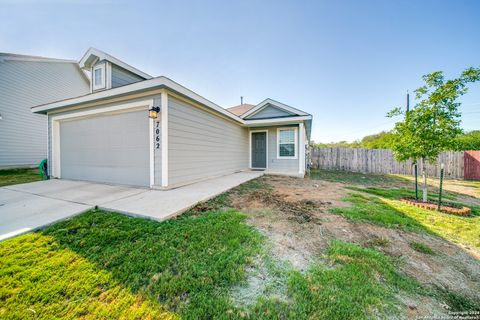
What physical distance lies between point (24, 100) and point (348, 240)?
617 inches

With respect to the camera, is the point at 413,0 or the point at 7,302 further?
the point at 413,0

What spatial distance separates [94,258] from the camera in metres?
1.91

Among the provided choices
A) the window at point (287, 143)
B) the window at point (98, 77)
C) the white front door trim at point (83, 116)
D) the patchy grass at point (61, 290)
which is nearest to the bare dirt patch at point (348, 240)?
the patchy grass at point (61, 290)

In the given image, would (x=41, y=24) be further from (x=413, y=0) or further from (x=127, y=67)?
(x=413, y=0)

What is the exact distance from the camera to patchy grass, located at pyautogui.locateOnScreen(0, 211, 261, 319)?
4.49 feet

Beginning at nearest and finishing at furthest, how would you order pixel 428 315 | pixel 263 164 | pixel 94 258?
pixel 428 315, pixel 94 258, pixel 263 164

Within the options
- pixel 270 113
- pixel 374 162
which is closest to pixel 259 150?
pixel 270 113

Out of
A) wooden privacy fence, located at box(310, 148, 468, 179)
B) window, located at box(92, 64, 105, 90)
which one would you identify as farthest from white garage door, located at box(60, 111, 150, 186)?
wooden privacy fence, located at box(310, 148, 468, 179)

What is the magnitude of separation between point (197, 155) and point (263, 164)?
14.7ft

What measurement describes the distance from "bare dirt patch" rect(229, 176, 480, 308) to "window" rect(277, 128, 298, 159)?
4.79m

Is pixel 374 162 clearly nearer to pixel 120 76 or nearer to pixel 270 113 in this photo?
pixel 270 113

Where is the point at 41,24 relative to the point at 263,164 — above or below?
above

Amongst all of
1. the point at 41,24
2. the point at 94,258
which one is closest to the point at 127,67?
the point at 41,24

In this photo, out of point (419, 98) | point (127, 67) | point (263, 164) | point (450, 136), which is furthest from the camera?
point (263, 164)
